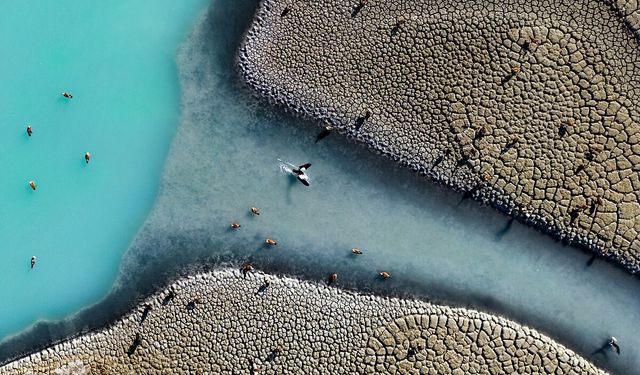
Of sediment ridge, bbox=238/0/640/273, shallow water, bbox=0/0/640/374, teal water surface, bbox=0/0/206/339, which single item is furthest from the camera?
teal water surface, bbox=0/0/206/339

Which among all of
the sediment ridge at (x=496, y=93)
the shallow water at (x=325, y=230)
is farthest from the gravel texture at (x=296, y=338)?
the sediment ridge at (x=496, y=93)

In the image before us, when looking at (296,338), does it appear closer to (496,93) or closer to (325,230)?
(325,230)

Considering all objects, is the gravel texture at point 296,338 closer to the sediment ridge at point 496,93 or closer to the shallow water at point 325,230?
the shallow water at point 325,230

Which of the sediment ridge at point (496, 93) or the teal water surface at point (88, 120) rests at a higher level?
the sediment ridge at point (496, 93)

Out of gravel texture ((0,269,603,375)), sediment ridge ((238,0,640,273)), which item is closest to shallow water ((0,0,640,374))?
gravel texture ((0,269,603,375))

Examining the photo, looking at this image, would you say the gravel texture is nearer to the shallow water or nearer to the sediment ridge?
the shallow water

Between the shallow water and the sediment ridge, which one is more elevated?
the sediment ridge

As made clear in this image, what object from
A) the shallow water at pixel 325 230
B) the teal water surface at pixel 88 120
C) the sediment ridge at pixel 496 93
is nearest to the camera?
the sediment ridge at pixel 496 93
